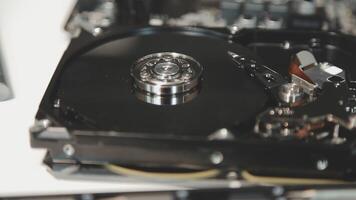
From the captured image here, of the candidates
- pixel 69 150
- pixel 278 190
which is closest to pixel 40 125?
pixel 69 150

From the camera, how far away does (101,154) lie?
0.67 m

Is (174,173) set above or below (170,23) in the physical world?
below

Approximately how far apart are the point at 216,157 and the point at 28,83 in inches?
13.7

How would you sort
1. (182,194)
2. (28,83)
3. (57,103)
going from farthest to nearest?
(28,83)
(57,103)
(182,194)

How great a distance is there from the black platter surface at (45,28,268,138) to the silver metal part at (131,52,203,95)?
14 millimetres

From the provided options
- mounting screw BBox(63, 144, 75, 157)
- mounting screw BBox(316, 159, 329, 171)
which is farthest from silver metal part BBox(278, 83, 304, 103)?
mounting screw BBox(63, 144, 75, 157)

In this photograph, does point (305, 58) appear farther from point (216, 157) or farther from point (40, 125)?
point (40, 125)

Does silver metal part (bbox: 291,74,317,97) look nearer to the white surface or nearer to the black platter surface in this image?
the black platter surface

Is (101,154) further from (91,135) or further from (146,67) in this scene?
(146,67)

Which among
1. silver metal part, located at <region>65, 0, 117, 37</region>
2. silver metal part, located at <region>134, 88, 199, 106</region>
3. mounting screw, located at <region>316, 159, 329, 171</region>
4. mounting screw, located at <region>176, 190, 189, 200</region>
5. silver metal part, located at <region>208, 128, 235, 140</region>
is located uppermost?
silver metal part, located at <region>65, 0, 117, 37</region>

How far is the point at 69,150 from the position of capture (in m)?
0.67

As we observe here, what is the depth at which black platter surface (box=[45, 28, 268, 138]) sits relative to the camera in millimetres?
688

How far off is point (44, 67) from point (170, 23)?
22 centimetres

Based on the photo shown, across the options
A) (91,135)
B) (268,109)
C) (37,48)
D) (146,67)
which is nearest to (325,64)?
(268,109)
